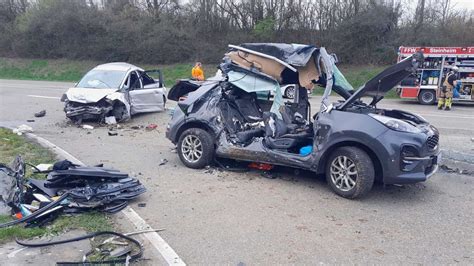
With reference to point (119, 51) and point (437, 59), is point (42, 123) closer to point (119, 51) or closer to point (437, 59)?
point (437, 59)

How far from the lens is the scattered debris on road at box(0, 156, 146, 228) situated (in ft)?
15.6

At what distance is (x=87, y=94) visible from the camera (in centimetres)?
1153

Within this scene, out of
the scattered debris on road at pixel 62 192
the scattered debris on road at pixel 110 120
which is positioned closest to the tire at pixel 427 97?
the scattered debris on road at pixel 110 120

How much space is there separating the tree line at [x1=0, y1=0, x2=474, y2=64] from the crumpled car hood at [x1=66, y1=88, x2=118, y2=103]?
1851 cm

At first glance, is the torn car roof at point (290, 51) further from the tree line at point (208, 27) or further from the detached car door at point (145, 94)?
the tree line at point (208, 27)

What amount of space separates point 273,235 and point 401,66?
2.97 meters

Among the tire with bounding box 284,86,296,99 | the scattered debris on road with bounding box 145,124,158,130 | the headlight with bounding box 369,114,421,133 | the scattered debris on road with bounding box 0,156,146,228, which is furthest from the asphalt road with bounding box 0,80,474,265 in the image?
the scattered debris on road with bounding box 145,124,158,130

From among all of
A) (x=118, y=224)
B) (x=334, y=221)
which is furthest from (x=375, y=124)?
(x=118, y=224)

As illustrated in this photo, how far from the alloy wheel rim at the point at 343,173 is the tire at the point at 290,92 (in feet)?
5.52

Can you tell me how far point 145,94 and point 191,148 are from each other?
6423 millimetres

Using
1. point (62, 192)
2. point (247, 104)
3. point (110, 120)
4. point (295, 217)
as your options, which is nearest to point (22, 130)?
point (110, 120)

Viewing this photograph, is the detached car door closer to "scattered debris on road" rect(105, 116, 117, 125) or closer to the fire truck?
"scattered debris on road" rect(105, 116, 117, 125)

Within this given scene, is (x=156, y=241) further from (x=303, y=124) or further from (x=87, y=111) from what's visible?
(x=87, y=111)

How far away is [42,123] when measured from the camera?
1177 centimetres
